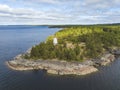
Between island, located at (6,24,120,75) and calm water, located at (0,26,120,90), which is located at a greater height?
island, located at (6,24,120,75)

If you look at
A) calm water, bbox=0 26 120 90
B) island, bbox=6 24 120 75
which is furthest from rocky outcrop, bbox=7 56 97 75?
calm water, bbox=0 26 120 90

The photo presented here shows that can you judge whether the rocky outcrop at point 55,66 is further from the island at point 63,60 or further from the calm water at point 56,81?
the calm water at point 56,81

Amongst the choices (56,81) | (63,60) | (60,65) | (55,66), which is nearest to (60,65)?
(60,65)

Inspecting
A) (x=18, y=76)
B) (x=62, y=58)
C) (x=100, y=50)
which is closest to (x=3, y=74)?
A: (x=18, y=76)

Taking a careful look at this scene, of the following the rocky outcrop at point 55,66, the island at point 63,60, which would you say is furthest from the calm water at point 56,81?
the island at point 63,60

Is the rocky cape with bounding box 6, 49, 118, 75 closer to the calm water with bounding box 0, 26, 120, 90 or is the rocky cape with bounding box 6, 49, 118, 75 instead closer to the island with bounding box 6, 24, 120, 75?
the island with bounding box 6, 24, 120, 75

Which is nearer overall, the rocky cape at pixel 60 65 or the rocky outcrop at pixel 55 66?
the rocky outcrop at pixel 55 66

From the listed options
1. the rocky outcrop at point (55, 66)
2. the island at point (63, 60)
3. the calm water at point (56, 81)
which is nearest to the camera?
the calm water at point (56, 81)

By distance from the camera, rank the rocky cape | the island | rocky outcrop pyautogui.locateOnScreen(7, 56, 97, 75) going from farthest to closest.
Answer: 1. the island
2. the rocky cape
3. rocky outcrop pyautogui.locateOnScreen(7, 56, 97, 75)

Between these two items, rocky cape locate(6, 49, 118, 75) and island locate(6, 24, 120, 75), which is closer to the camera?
rocky cape locate(6, 49, 118, 75)
